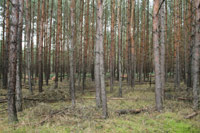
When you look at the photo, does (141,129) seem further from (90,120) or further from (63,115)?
(63,115)

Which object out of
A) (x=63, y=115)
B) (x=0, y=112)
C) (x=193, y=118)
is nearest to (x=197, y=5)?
(x=193, y=118)

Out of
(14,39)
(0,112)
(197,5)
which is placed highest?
(197,5)

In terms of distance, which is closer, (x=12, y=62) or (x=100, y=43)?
(x=12, y=62)

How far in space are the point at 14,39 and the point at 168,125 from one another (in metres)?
4.60

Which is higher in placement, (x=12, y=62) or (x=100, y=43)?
(x=100, y=43)

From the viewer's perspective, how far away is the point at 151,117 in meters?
4.87

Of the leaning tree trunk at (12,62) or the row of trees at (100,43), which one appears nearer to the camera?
the leaning tree trunk at (12,62)

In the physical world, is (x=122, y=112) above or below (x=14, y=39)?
below

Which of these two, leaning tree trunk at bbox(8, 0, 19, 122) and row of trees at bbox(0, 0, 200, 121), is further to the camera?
row of trees at bbox(0, 0, 200, 121)

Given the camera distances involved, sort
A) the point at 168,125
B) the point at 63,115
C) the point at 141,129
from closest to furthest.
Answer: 1. the point at 141,129
2. the point at 168,125
3. the point at 63,115

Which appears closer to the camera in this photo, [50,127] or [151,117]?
[50,127]

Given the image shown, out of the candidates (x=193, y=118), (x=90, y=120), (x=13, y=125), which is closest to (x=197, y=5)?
(x=193, y=118)

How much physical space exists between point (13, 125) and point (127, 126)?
112 inches

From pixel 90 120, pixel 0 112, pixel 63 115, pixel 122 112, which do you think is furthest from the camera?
pixel 0 112
